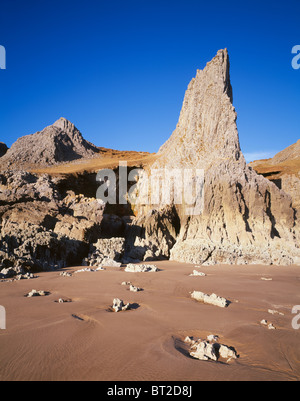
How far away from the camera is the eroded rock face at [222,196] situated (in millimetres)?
12219

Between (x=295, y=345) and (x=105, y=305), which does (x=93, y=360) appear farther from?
(x=295, y=345)

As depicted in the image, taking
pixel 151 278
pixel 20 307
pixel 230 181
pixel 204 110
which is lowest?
pixel 151 278

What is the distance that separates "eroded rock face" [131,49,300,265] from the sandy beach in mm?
7103

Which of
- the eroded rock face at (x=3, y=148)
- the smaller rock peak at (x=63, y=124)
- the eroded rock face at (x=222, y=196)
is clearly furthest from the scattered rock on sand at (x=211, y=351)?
the eroded rock face at (x=3, y=148)

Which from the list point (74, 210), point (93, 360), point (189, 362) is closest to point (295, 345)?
point (189, 362)

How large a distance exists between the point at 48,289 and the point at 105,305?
72.7 inches

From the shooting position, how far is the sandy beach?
224cm

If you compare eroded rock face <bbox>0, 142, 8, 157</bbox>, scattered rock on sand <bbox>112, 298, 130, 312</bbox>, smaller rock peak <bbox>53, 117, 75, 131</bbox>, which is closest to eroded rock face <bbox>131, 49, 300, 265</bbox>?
scattered rock on sand <bbox>112, 298, 130, 312</bbox>

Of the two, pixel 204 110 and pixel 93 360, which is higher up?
pixel 204 110

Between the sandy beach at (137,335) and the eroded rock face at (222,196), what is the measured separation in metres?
7.10

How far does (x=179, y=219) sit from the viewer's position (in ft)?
49.1

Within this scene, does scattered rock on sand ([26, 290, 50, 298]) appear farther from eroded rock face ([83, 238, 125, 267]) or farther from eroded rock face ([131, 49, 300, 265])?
eroded rock face ([131, 49, 300, 265])

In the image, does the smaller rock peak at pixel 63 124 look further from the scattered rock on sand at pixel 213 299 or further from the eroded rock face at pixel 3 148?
the scattered rock on sand at pixel 213 299

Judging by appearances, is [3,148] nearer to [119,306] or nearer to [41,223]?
[41,223]
